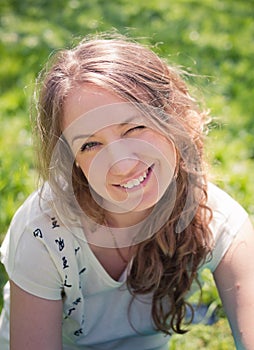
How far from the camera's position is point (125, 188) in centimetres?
192

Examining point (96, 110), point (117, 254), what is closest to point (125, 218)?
point (117, 254)

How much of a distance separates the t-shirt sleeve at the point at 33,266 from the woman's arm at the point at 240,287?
1.51ft

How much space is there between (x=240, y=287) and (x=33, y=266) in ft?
1.83

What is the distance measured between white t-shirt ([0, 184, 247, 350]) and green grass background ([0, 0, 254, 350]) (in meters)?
0.30

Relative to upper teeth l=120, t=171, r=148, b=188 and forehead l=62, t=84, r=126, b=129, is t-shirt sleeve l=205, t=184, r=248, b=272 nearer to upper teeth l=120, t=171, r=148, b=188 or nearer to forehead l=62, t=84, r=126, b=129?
upper teeth l=120, t=171, r=148, b=188

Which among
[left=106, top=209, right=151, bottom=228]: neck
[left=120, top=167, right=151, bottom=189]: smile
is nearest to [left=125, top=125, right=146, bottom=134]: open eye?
[left=120, top=167, right=151, bottom=189]: smile

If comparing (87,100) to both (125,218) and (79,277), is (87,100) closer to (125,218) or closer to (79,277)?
(125,218)

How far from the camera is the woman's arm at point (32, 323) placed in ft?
6.58

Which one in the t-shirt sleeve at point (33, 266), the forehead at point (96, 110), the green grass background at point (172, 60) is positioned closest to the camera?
the forehead at point (96, 110)

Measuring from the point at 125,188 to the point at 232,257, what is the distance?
1.27 ft

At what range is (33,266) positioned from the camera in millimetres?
1982

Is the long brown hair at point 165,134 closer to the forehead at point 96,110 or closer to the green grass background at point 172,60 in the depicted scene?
the forehead at point 96,110

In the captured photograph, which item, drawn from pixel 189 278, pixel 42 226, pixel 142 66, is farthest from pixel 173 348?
pixel 142 66

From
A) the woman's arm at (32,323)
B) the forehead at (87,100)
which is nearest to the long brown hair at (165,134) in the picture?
the forehead at (87,100)
